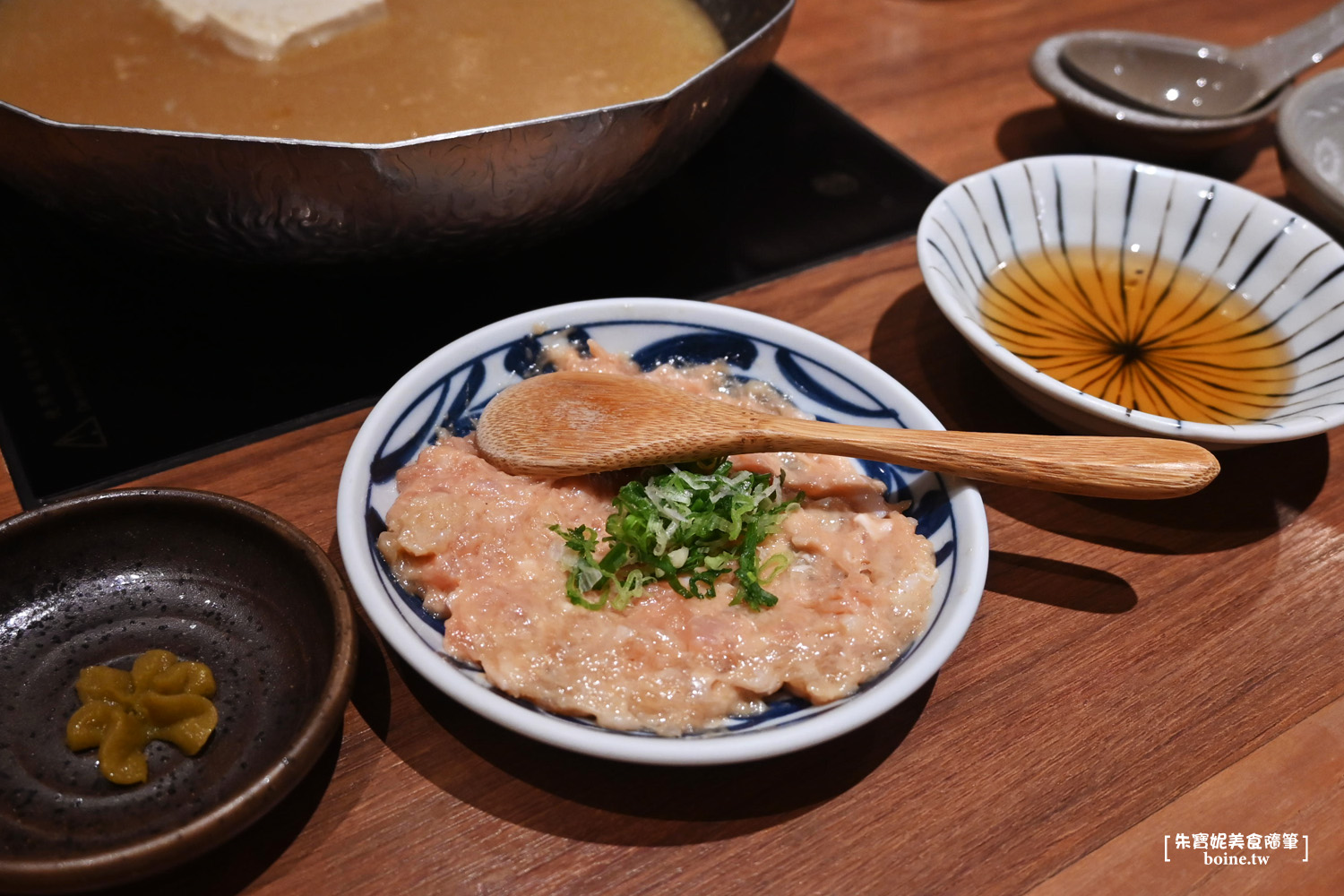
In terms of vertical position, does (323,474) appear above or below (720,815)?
above

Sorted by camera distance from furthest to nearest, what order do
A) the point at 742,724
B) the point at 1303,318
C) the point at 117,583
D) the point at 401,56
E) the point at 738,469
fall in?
the point at 401,56
the point at 1303,318
the point at 738,469
the point at 117,583
the point at 742,724

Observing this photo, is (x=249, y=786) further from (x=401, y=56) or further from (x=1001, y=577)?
(x=401, y=56)

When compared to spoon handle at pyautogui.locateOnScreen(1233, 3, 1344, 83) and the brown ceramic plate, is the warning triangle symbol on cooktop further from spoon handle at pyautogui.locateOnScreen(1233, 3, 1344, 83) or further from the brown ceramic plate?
spoon handle at pyautogui.locateOnScreen(1233, 3, 1344, 83)

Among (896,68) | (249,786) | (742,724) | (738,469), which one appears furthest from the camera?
(896,68)

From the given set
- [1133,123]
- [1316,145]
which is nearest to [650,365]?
[1133,123]

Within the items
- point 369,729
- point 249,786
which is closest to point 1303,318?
point 369,729

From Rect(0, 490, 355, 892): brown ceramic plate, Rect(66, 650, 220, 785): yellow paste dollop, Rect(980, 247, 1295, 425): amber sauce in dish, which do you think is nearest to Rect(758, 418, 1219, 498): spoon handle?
Rect(980, 247, 1295, 425): amber sauce in dish

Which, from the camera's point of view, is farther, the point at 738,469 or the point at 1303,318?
the point at 1303,318
